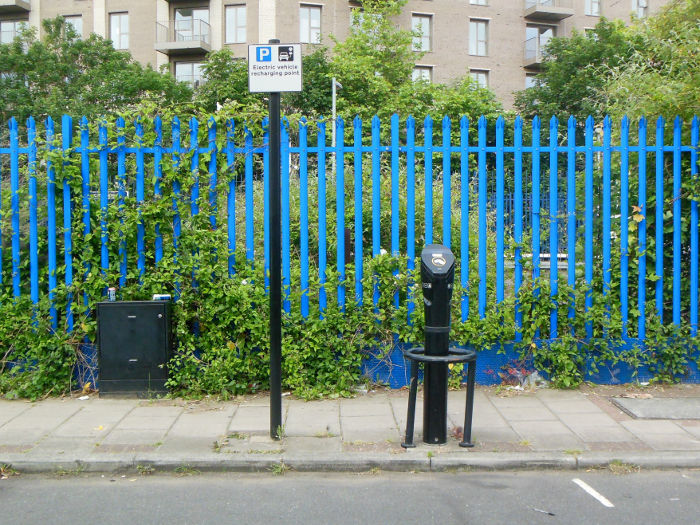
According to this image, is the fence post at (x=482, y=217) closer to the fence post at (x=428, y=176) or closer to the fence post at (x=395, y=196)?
the fence post at (x=428, y=176)

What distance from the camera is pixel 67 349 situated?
20.6ft

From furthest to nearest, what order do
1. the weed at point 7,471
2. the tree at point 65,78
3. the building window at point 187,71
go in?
the building window at point 187,71 < the tree at point 65,78 < the weed at point 7,471

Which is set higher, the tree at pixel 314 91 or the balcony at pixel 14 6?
the balcony at pixel 14 6

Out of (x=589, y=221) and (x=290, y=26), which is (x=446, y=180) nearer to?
(x=589, y=221)

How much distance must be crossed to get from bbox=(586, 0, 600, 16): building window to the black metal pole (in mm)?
37278

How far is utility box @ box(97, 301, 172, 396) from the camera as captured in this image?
6.14m

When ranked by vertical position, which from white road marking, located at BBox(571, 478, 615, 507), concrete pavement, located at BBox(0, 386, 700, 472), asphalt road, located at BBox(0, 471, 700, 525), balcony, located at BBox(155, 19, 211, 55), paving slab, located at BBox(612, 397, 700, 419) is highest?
balcony, located at BBox(155, 19, 211, 55)

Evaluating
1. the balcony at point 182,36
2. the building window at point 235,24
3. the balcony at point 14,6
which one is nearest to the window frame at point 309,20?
the building window at point 235,24

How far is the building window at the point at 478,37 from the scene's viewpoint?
3569cm

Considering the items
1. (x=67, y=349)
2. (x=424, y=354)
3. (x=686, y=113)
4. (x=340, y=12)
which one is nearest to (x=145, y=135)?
(x=67, y=349)

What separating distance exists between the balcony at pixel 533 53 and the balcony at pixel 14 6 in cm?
2693

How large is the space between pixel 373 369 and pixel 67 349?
3.02 m

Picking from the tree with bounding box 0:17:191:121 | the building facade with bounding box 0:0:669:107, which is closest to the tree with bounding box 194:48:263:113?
the tree with bounding box 0:17:191:121

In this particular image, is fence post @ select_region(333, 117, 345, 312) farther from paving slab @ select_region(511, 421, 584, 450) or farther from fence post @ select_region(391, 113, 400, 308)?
paving slab @ select_region(511, 421, 584, 450)
